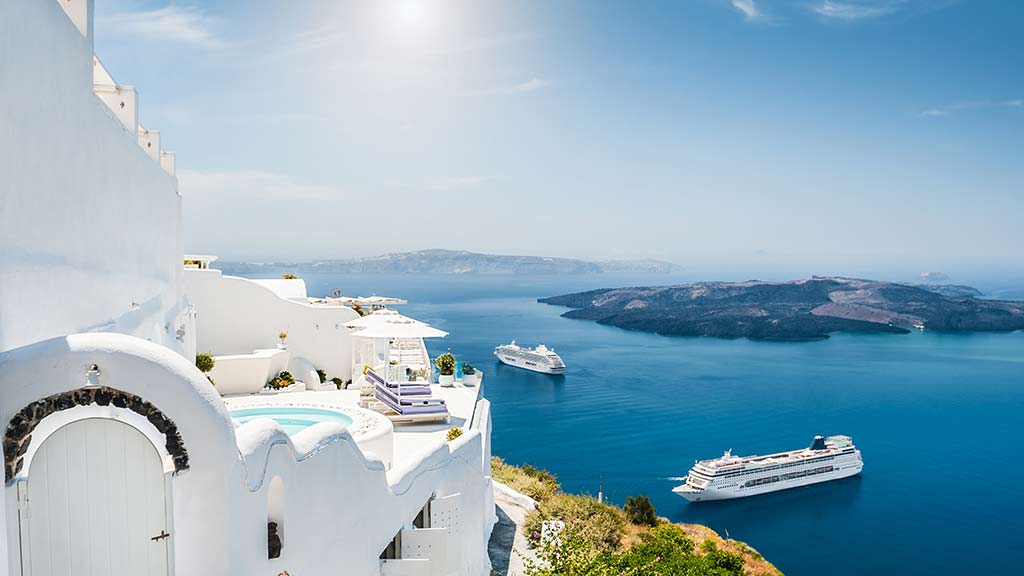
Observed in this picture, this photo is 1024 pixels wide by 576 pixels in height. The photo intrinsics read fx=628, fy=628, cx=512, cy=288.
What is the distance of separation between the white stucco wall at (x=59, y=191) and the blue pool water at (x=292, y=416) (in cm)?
251

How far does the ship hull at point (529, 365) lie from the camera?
174 ft

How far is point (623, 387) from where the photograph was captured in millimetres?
48656

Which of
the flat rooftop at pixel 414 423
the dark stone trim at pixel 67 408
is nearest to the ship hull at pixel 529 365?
the flat rooftop at pixel 414 423

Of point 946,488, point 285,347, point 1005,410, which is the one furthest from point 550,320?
point 285,347

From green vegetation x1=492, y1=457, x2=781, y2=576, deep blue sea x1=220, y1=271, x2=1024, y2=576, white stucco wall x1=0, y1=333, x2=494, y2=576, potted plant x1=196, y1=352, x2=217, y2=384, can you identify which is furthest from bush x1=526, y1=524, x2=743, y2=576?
deep blue sea x1=220, y1=271, x2=1024, y2=576

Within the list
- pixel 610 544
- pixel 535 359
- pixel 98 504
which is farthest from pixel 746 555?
pixel 535 359

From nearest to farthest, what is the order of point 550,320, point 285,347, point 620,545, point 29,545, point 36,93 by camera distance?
point 29,545 → point 36,93 → point 620,545 → point 285,347 → point 550,320

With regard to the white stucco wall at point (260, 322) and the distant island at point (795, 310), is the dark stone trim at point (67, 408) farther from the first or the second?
the distant island at point (795, 310)

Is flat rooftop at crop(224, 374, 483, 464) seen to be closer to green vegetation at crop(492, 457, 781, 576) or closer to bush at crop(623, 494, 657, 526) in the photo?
green vegetation at crop(492, 457, 781, 576)

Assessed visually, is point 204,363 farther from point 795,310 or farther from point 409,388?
point 795,310

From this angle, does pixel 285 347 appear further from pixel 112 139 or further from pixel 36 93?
pixel 36 93

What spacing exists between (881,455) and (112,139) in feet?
134

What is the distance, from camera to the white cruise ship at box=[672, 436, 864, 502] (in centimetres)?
2908

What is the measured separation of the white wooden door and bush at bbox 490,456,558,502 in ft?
34.1
